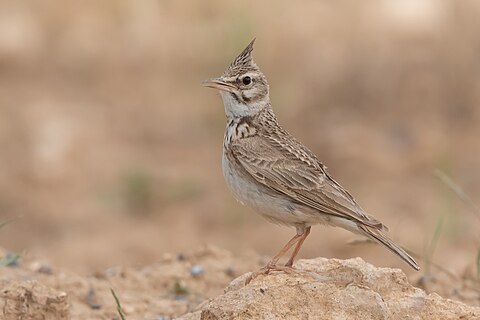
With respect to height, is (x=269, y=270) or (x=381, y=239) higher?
(x=381, y=239)

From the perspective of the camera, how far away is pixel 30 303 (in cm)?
537

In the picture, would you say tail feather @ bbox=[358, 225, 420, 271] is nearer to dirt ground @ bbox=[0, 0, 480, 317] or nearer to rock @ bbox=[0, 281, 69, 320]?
rock @ bbox=[0, 281, 69, 320]

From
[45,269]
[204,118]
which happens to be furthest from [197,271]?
[204,118]

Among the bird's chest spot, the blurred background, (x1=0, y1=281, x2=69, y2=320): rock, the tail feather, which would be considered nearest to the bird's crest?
the bird's chest spot

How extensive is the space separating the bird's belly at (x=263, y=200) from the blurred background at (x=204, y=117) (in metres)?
3.03

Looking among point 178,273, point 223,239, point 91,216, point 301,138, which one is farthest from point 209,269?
point 301,138

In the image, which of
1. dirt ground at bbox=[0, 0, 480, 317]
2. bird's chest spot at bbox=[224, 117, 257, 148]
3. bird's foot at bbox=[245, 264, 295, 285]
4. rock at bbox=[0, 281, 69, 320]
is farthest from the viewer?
dirt ground at bbox=[0, 0, 480, 317]

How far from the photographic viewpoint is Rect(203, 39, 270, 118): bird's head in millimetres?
6074

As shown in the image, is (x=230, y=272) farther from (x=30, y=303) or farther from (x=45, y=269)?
(x=30, y=303)

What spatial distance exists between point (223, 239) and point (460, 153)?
9.61 feet

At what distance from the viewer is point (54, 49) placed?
13148 mm

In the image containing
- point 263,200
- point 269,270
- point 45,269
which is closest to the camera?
point 269,270

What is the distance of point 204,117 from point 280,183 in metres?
6.46

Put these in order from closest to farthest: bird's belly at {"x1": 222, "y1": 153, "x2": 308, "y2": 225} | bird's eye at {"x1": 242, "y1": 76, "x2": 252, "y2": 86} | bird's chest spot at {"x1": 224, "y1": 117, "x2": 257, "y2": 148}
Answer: bird's belly at {"x1": 222, "y1": 153, "x2": 308, "y2": 225}, bird's chest spot at {"x1": 224, "y1": 117, "x2": 257, "y2": 148}, bird's eye at {"x1": 242, "y1": 76, "x2": 252, "y2": 86}
